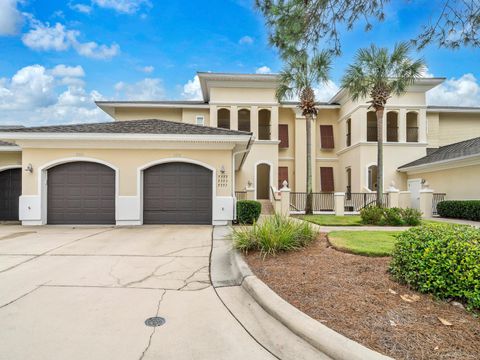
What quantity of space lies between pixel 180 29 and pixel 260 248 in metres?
9.20

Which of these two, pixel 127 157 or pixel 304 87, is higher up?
pixel 304 87

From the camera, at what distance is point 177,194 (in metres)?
11.9

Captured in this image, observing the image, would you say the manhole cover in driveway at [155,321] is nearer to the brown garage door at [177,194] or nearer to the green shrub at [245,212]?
the brown garage door at [177,194]

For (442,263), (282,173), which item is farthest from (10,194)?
(282,173)

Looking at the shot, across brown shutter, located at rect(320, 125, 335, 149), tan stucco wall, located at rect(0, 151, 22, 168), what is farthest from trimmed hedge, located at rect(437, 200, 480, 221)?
tan stucco wall, located at rect(0, 151, 22, 168)

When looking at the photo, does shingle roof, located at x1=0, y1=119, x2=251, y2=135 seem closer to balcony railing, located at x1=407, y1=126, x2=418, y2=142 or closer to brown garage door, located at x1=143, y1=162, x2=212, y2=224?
brown garage door, located at x1=143, y1=162, x2=212, y2=224

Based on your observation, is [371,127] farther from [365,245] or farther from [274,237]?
[274,237]

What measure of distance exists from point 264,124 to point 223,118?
339cm

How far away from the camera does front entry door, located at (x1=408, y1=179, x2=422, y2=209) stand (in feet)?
58.7

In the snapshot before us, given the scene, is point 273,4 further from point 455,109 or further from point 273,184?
point 455,109

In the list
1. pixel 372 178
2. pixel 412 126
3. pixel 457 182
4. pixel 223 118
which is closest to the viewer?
pixel 457 182

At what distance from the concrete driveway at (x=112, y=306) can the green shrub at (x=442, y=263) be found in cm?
239

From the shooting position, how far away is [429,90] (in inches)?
824

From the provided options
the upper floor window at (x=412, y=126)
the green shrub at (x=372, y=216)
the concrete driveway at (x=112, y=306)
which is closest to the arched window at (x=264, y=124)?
the upper floor window at (x=412, y=126)
